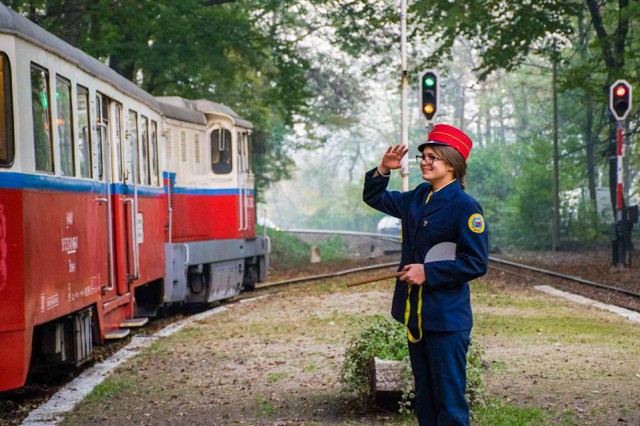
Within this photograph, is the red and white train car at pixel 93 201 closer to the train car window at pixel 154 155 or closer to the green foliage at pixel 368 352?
the train car window at pixel 154 155

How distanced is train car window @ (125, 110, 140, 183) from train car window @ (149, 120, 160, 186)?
3.19 feet

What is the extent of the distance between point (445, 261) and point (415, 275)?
0.17 metres

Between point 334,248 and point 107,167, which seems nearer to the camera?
point 107,167

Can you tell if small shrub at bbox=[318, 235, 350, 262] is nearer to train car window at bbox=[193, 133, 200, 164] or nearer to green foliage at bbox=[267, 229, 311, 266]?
green foliage at bbox=[267, 229, 311, 266]

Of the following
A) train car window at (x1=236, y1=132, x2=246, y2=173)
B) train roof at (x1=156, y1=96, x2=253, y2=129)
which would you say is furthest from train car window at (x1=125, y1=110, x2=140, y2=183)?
train car window at (x1=236, y1=132, x2=246, y2=173)

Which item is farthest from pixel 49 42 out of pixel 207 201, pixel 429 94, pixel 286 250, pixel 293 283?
pixel 286 250

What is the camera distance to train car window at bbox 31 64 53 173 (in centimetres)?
944

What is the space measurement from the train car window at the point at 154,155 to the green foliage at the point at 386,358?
23.3 ft

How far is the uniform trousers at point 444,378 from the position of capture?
238 inches

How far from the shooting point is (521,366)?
11.4 meters

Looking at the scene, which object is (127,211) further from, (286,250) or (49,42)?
(286,250)

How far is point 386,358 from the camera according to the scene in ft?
29.5

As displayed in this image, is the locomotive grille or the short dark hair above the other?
the locomotive grille

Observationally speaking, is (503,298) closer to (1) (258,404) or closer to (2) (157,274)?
(2) (157,274)
